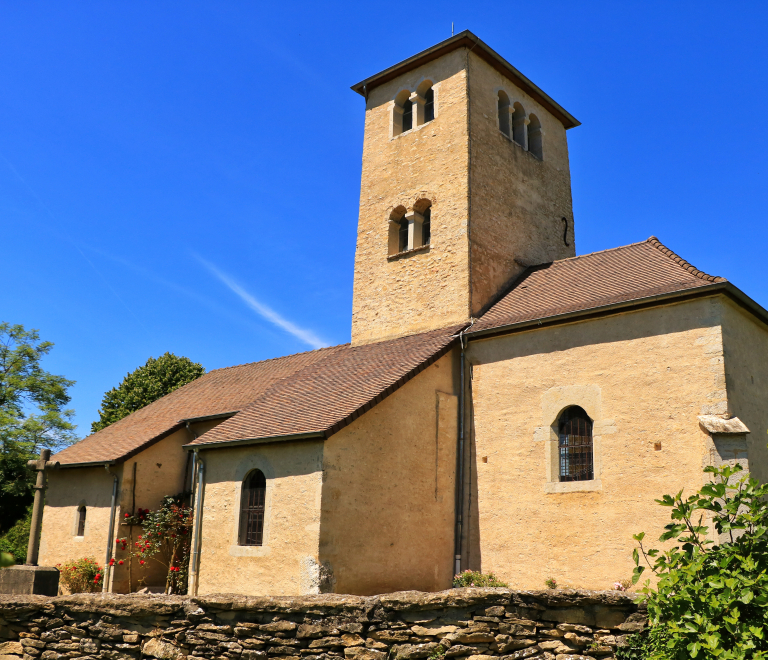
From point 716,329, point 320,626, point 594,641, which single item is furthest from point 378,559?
point 716,329

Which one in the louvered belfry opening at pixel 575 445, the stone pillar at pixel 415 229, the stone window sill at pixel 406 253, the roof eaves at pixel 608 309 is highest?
the stone pillar at pixel 415 229

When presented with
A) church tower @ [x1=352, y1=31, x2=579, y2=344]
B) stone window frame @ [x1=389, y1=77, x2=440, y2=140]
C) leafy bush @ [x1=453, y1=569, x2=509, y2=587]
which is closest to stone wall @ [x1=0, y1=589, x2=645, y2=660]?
leafy bush @ [x1=453, y1=569, x2=509, y2=587]

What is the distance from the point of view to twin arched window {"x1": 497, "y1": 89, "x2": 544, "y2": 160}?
18.1 metres

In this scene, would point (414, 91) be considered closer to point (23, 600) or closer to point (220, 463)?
point (220, 463)

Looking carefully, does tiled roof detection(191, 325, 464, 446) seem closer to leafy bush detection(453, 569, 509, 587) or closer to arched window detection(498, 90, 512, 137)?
leafy bush detection(453, 569, 509, 587)

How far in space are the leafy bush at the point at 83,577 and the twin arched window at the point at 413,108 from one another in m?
13.5

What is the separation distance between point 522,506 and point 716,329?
4.57m

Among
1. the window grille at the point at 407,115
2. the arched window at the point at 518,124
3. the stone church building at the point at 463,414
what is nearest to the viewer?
the stone church building at the point at 463,414

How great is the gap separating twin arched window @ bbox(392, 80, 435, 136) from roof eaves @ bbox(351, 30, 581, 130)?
0.63 metres

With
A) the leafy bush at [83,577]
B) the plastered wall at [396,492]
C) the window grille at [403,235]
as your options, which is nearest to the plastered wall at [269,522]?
the plastered wall at [396,492]

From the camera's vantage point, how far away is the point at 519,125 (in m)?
18.6

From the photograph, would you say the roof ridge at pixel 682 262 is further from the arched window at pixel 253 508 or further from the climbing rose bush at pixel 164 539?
the climbing rose bush at pixel 164 539

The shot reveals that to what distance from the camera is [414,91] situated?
18094mm

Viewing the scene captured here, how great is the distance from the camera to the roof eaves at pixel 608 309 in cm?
1082
